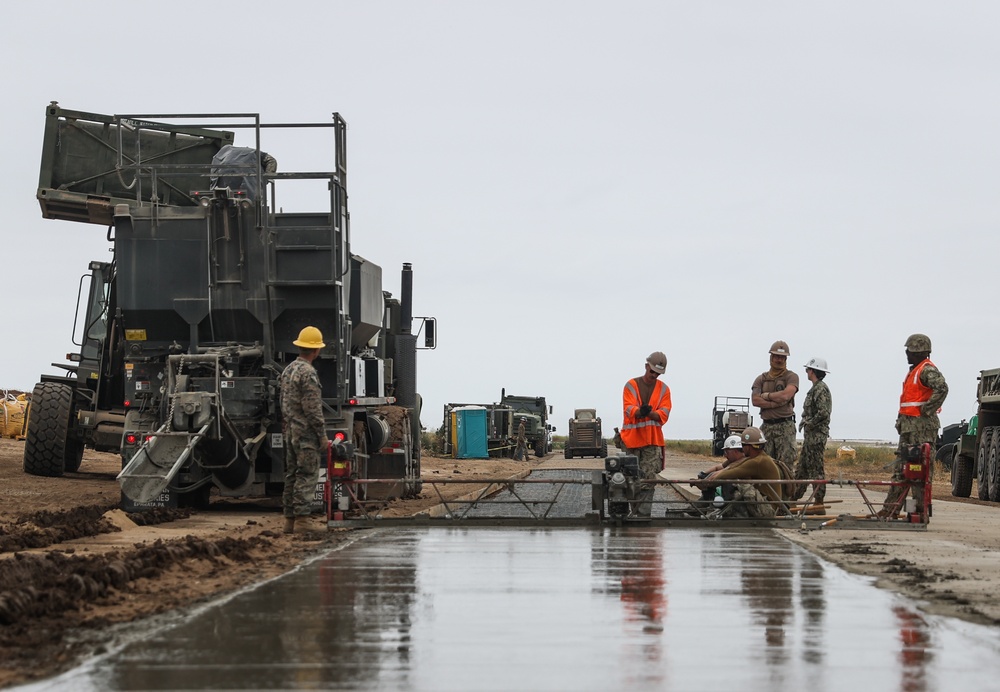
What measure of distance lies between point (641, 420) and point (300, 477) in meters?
3.84

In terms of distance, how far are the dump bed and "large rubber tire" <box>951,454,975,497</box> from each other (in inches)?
635

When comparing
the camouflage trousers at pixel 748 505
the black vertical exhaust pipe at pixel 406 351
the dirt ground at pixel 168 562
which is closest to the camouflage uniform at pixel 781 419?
the camouflage trousers at pixel 748 505

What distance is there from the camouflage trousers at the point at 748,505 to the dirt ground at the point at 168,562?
634mm

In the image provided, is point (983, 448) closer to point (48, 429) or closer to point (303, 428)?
point (303, 428)

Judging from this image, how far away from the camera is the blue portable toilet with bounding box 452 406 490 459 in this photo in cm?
5600

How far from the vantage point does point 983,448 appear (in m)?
26.1

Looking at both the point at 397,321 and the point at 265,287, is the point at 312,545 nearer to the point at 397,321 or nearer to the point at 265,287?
the point at 265,287

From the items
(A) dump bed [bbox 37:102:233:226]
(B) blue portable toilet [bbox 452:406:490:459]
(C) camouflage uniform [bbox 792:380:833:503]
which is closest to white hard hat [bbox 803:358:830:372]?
(C) camouflage uniform [bbox 792:380:833:503]

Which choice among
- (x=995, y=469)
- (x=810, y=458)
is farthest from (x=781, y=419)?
(x=995, y=469)

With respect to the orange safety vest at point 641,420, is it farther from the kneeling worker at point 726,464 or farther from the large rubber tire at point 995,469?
the large rubber tire at point 995,469

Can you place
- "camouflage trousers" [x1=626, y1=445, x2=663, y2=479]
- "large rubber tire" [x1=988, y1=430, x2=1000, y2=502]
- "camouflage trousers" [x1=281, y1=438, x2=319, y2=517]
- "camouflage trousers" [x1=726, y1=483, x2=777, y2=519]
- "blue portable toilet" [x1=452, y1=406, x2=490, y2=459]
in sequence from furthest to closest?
1. "blue portable toilet" [x1=452, y1=406, x2=490, y2=459]
2. "large rubber tire" [x1=988, y1=430, x2=1000, y2=502]
3. "camouflage trousers" [x1=626, y1=445, x2=663, y2=479]
4. "camouflage trousers" [x1=726, y1=483, x2=777, y2=519]
5. "camouflage trousers" [x1=281, y1=438, x2=319, y2=517]

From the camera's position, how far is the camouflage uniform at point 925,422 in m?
15.6

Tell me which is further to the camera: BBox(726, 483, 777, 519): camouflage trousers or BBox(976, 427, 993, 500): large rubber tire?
BBox(976, 427, 993, 500): large rubber tire

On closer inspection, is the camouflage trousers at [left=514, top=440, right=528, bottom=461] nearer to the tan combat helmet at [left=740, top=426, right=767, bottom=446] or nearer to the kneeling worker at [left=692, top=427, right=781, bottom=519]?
the kneeling worker at [left=692, top=427, right=781, bottom=519]
